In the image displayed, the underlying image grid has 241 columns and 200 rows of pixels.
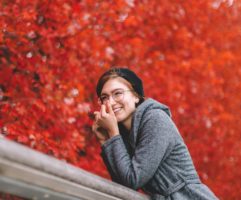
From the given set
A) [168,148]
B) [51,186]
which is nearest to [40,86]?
[168,148]

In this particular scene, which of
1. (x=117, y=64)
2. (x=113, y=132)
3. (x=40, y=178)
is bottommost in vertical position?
(x=117, y=64)

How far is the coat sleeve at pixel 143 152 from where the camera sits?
2.98 metres

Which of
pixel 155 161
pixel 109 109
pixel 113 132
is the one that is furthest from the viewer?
pixel 109 109

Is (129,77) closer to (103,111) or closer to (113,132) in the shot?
(103,111)

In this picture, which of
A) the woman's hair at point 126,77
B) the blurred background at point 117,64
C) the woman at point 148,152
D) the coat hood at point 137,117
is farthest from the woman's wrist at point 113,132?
the blurred background at point 117,64

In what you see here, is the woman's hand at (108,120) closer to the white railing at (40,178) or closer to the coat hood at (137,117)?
the coat hood at (137,117)

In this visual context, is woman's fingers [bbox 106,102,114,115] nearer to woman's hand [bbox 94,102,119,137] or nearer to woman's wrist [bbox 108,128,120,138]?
woman's hand [bbox 94,102,119,137]

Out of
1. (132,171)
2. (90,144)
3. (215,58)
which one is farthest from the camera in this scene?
(215,58)

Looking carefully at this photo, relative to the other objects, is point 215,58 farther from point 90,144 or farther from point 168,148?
point 168,148

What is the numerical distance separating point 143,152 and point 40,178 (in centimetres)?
128

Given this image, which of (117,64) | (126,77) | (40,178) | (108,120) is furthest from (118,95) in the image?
(117,64)

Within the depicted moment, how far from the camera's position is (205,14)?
13.1m

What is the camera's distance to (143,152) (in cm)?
302

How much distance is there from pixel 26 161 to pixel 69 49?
642cm
